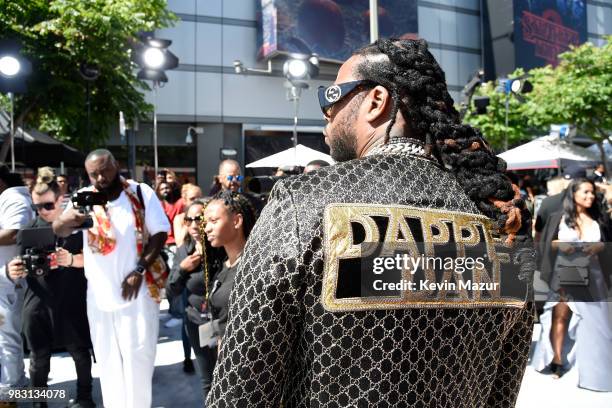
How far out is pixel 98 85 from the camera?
13.3 metres

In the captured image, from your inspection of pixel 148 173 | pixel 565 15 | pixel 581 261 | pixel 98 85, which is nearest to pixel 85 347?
pixel 581 261

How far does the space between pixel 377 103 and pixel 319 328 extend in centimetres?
53

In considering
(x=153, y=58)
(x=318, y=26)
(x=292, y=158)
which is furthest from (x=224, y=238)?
(x=318, y=26)

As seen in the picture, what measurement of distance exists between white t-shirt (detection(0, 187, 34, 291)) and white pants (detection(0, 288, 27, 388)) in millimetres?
108

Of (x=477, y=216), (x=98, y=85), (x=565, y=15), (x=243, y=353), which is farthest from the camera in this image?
(x=565, y=15)

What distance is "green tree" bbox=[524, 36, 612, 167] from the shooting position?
16750 millimetres

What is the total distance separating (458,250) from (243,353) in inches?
19.9

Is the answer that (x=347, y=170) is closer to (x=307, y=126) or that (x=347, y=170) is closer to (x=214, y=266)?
(x=214, y=266)

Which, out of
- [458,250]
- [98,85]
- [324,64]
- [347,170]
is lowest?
[458,250]

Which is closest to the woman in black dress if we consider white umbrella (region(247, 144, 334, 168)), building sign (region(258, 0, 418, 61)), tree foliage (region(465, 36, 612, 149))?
white umbrella (region(247, 144, 334, 168))

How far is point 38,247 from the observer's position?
3969 mm

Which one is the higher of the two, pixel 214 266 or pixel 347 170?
pixel 347 170

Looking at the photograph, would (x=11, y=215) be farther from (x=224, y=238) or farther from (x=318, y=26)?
(x=318, y=26)

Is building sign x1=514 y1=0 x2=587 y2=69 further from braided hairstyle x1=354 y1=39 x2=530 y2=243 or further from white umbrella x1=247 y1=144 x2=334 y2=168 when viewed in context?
braided hairstyle x1=354 y1=39 x2=530 y2=243
